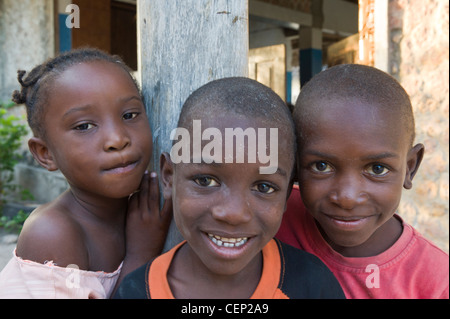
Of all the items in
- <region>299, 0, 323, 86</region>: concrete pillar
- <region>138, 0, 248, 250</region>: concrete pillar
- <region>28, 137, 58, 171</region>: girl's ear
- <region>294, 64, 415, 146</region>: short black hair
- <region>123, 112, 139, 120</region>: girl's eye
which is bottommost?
<region>28, 137, 58, 171</region>: girl's ear

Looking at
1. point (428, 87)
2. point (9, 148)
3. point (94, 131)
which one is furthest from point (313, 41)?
point (94, 131)

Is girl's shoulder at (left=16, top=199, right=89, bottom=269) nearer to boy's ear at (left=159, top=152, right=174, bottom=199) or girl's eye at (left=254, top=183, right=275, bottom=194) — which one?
boy's ear at (left=159, top=152, right=174, bottom=199)

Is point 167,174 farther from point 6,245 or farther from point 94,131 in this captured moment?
point 6,245

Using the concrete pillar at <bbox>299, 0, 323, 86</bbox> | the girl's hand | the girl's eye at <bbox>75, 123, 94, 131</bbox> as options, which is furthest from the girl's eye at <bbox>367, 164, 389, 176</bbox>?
the concrete pillar at <bbox>299, 0, 323, 86</bbox>

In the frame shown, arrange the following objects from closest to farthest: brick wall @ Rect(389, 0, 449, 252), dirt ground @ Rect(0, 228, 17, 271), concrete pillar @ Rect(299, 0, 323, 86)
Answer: brick wall @ Rect(389, 0, 449, 252) → dirt ground @ Rect(0, 228, 17, 271) → concrete pillar @ Rect(299, 0, 323, 86)

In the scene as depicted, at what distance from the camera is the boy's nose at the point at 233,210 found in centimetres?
121

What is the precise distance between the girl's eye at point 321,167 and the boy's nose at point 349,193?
0.21 ft

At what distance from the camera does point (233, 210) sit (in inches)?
47.7

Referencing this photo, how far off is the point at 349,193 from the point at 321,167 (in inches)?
5.4

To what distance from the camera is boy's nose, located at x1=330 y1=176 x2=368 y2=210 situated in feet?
4.56

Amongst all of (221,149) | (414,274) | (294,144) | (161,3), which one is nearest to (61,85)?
(161,3)

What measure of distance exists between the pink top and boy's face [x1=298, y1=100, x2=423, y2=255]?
0.85m
